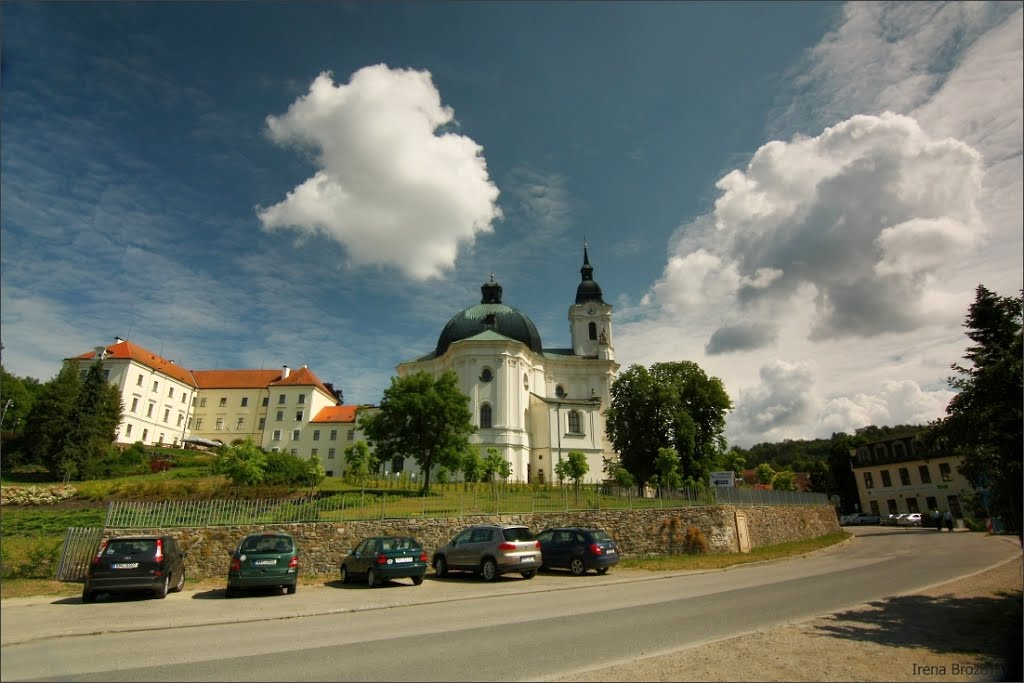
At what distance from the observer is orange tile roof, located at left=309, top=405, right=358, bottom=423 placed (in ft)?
219

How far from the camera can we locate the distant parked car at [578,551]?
16.9 meters

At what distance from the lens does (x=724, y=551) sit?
22969 mm

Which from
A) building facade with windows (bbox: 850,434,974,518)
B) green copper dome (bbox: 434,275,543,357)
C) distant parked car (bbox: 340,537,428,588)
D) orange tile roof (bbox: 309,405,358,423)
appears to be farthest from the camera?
orange tile roof (bbox: 309,405,358,423)

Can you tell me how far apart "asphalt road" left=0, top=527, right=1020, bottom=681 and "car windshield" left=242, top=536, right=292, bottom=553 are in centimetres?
106

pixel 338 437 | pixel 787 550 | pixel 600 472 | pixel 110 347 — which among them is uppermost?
pixel 110 347

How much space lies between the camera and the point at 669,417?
134 feet

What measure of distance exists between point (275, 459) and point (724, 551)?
92.5 ft

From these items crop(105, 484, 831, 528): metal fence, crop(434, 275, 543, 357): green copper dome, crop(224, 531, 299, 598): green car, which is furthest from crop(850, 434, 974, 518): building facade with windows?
crop(224, 531, 299, 598): green car

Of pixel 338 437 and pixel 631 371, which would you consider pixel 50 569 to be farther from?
pixel 338 437

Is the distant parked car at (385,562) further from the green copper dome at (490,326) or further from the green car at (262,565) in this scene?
the green copper dome at (490,326)

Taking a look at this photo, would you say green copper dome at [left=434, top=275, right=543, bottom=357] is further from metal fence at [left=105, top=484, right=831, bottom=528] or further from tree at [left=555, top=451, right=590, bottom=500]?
metal fence at [left=105, top=484, right=831, bottom=528]

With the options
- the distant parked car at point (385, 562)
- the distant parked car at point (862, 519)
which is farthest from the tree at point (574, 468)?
the distant parked car at point (862, 519)

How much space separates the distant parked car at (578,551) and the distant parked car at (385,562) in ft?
14.9

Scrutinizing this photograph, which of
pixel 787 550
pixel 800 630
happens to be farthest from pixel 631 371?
pixel 800 630
